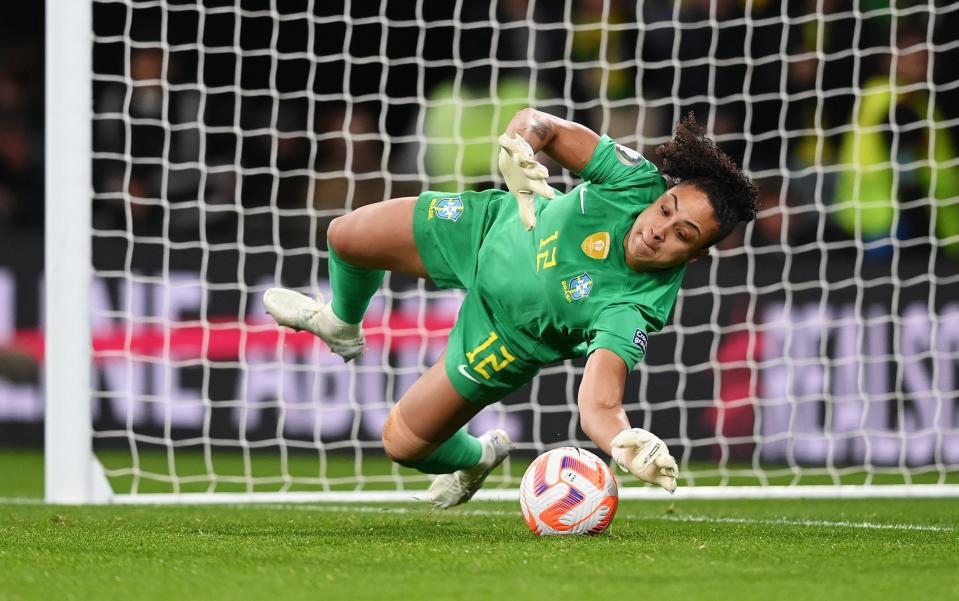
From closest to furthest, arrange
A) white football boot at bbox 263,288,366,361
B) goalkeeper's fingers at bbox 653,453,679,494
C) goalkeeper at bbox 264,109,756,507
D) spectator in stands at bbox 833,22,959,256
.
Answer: goalkeeper's fingers at bbox 653,453,679,494, goalkeeper at bbox 264,109,756,507, white football boot at bbox 263,288,366,361, spectator in stands at bbox 833,22,959,256

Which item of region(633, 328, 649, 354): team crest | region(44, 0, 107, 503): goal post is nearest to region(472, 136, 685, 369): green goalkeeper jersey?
region(633, 328, 649, 354): team crest

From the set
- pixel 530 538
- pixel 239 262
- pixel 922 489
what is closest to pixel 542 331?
pixel 530 538

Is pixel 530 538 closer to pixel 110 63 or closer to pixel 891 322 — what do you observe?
pixel 891 322

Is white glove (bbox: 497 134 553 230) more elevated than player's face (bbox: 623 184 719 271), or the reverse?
white glove (bbox: 497 134 553 230)

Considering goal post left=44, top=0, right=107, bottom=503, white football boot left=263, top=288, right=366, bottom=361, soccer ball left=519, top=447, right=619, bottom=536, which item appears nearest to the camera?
soccer ball left=519, top=447, right=619, bottom=536

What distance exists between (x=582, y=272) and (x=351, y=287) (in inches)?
42.7

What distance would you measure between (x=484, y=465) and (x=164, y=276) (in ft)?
10.8

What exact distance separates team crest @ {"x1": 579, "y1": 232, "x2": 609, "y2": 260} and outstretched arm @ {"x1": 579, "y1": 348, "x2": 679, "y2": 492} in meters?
0.40

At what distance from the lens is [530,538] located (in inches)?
169

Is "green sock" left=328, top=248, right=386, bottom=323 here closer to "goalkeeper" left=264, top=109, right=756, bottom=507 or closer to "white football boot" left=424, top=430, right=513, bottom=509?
"goalkeeper" left=264, top=109, right=756, bottom=507

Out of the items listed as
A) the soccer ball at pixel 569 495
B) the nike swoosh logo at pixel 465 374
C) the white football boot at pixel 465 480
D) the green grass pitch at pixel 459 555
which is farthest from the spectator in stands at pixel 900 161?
the soccer ball at pixel 569 495

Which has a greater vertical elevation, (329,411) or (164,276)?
(164,276)

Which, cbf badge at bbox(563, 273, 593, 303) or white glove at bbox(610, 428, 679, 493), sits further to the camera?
cbf badge at bbox(563, 273, 593, 303)

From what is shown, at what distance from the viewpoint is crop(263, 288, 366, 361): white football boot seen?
5219 mm
